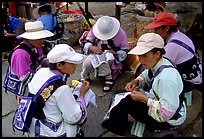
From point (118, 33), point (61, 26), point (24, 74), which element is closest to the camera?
point (24, 74)

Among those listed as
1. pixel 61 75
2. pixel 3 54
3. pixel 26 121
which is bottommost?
pixel 3 54

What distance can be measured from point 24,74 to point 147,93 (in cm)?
130

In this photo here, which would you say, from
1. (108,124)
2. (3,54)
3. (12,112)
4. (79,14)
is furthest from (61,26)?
(108,124)

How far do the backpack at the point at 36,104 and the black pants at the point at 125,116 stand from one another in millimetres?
680

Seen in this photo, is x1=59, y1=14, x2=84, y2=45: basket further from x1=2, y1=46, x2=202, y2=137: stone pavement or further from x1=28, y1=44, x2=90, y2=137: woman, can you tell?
x1=28, y1=44, x2=90, y2=137: woman

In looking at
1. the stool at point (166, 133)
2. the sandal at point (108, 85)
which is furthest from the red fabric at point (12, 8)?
the stool at point (166, 133)

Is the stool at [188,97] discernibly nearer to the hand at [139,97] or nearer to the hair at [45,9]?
the hand at [139,97]

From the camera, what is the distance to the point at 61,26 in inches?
209

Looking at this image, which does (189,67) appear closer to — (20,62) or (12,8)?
(20,62)

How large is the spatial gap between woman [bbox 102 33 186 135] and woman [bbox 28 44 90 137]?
0.44 meters

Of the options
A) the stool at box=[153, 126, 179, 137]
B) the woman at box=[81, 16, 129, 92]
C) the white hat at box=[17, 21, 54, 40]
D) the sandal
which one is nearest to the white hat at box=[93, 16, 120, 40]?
the woman at box=[81, 16, 129, 92]

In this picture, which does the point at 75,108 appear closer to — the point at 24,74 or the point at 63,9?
the point at 24,74

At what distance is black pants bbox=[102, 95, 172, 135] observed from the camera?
2988mm

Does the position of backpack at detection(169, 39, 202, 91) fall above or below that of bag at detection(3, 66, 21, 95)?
above
